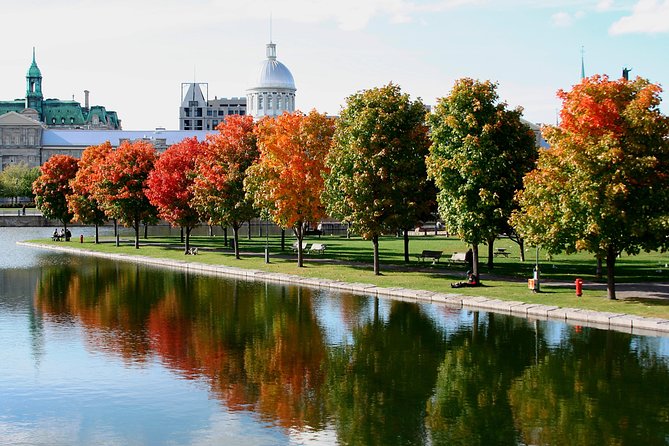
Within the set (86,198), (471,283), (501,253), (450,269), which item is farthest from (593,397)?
(86,198)

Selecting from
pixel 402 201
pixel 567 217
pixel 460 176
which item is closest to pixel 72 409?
pixel 567 217

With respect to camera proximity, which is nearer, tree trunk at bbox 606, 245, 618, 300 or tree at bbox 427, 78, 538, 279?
tree trunk at bbox 606, 245, 618, 300

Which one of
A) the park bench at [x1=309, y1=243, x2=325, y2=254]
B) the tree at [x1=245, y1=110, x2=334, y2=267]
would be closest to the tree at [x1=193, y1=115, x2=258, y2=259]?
the tree at [x1=245, y1=110, x2=334, y2=267]

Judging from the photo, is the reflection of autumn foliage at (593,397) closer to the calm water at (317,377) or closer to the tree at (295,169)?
the calm water at (317,377)

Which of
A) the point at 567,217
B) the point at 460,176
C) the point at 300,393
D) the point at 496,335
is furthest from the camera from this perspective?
the point at 460,176

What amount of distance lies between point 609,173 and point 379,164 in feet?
55.9

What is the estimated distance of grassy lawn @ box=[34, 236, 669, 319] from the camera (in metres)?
39.5

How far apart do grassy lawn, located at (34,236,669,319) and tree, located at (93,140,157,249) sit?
335 cm

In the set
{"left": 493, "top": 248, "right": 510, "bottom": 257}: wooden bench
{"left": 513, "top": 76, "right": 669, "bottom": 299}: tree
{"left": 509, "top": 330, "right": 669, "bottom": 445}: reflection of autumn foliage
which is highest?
{"left": 513, "top": 76, "right": 669, "bottom": 299}: tree

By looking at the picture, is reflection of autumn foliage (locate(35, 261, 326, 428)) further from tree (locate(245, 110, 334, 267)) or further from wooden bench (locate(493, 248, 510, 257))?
wooden bench (locate(493, 248, 510, 257))

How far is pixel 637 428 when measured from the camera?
65.0ft

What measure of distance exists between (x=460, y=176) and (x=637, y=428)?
27511mm

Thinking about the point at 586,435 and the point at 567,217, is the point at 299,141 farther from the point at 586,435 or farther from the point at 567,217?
the point at 586,435

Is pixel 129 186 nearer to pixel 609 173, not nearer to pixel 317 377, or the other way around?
pixel 609 173
